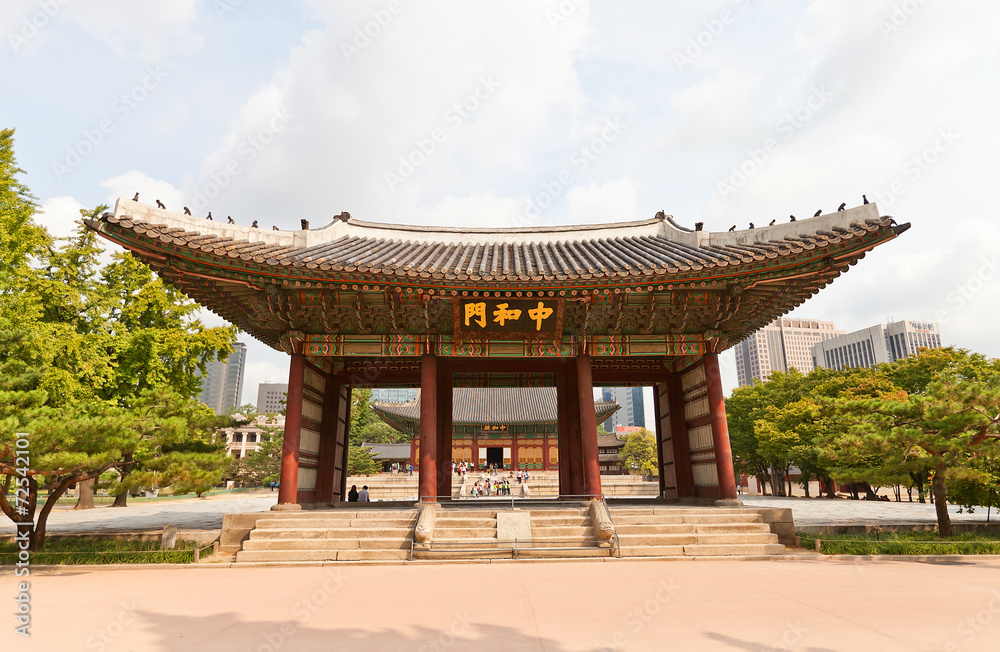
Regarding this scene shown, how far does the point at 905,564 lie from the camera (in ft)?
32.4

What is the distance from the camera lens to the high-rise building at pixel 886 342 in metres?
119

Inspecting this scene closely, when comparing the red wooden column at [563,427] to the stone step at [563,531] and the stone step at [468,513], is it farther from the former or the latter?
the stone step at [563,531]

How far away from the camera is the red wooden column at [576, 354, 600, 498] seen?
13195 mm

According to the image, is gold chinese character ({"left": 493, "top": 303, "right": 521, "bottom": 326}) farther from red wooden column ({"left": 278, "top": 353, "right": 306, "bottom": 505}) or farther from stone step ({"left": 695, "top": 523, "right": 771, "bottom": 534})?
stone step ({"left": 695, "top": 523, "right": 771, "bottom": 534})

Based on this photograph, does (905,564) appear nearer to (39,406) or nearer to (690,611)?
(690,611)

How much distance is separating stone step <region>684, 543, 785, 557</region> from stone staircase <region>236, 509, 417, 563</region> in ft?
19.4

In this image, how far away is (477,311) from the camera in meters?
13.1

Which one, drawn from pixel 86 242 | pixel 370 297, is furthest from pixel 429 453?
pixel 86 242

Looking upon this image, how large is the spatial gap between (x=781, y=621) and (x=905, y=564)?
20.3ft

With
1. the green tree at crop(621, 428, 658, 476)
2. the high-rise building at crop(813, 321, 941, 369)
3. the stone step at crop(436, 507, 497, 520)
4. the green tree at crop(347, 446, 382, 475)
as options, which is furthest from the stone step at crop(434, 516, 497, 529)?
the high-rise building at crop(813, 321, 941, 369)

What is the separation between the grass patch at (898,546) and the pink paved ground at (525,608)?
4.21 feet

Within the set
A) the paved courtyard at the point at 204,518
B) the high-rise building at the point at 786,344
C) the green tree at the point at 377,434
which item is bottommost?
the paved courtyard at the point at 204,518

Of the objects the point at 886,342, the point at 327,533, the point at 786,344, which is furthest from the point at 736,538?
the point at 786,344

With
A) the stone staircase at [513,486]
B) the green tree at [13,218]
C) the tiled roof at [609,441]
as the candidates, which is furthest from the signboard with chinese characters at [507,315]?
the tiled roof at [609,441]
